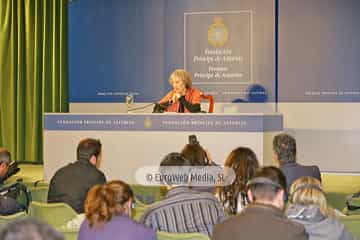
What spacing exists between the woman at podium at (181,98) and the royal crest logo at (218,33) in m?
2.16

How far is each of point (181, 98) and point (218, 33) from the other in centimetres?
237

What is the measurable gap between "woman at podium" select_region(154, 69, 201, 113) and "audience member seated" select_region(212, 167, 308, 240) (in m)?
4.04

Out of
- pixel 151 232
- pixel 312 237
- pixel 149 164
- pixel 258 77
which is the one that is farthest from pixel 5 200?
pixel 258 77

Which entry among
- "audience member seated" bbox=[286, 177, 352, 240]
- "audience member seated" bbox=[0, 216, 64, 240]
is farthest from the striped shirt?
"audience member seated" bbox=[0, 216, 64, 240]

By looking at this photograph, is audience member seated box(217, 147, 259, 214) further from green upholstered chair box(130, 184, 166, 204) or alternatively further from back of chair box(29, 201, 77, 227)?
green upholstered chair box(130, 184, 166, 204)

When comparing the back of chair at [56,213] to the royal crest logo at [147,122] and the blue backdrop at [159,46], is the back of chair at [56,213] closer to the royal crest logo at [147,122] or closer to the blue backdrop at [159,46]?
the royal crest logo at [147,122]

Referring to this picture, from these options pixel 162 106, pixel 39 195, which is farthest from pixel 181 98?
pixel 39 195

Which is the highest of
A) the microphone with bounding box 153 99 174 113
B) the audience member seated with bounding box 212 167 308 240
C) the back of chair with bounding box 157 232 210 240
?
the microphone with bounding box 153 99 174 113

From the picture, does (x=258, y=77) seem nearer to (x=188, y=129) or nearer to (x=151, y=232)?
(x=188, y=129)

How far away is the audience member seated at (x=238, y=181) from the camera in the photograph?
12.0 ft

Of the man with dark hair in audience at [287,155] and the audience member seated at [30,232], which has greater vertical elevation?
the audience member seated at [30,232]

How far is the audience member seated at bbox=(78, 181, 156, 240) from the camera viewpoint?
8.98 ft

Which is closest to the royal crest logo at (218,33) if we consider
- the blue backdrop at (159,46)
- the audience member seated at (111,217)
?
the blue backdrop at (159,46)

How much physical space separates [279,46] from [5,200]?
17.5 feet
